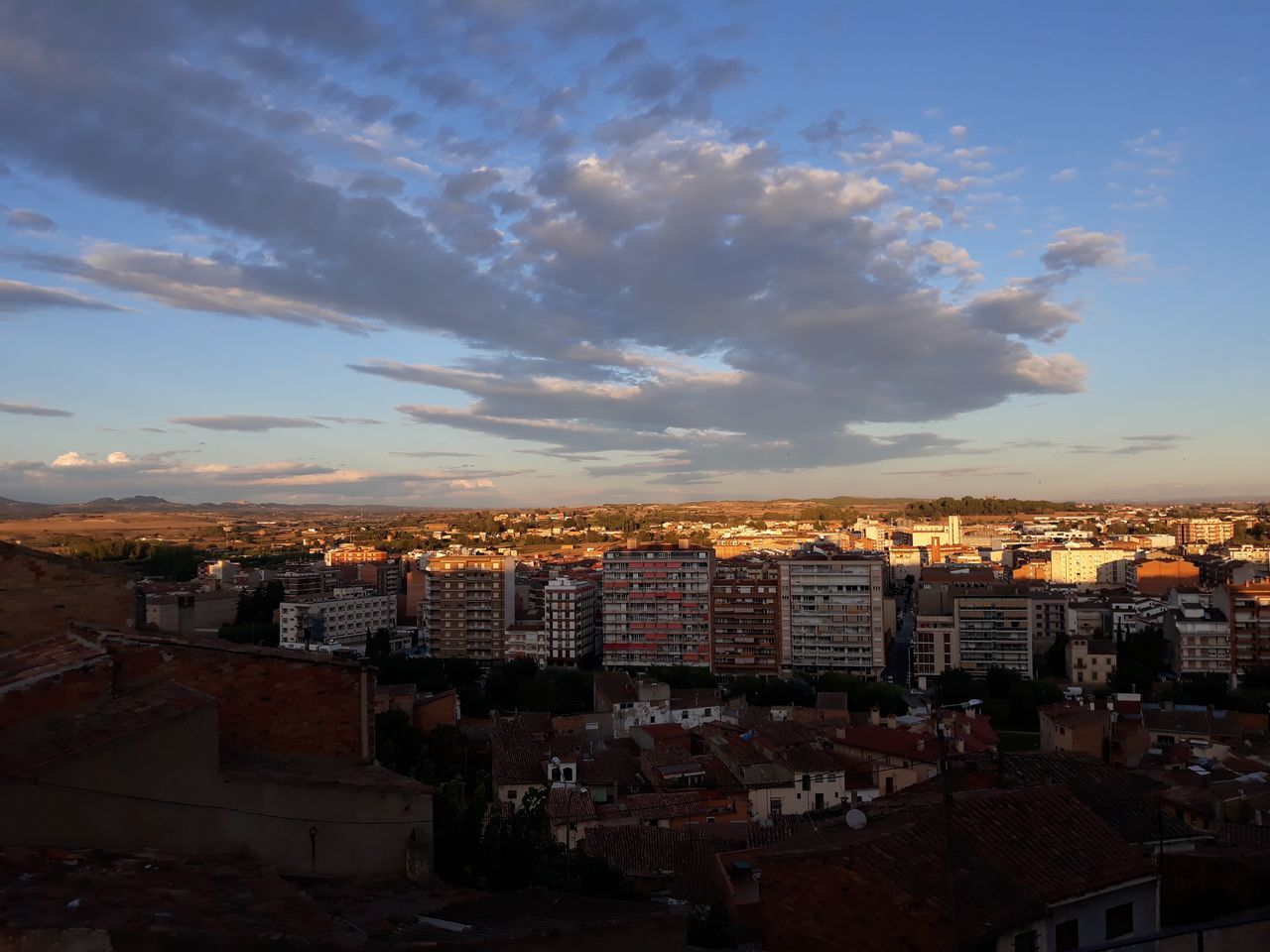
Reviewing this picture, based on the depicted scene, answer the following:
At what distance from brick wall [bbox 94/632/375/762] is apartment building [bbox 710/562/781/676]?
36508 millimetres

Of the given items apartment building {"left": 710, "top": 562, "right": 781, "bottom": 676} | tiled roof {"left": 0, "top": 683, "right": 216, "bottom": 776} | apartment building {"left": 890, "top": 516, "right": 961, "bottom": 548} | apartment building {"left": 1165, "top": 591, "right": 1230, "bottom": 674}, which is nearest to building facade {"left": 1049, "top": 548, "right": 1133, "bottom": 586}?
apartment building {"left": 890, "top": 516, "right": 961, "bottom": 548}

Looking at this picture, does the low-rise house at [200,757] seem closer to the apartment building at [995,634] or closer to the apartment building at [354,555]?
the apartment building at [995,634]

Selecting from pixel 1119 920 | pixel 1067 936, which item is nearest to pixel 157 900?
pixel 1067 936

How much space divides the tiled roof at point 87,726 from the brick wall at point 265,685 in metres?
0.46

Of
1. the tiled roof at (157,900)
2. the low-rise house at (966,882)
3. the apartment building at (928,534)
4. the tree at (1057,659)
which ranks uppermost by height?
the tiled roof at (157,900)

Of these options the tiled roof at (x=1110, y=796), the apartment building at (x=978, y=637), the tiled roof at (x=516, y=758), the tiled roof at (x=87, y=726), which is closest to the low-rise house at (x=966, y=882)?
the tiled roof at (x=1110, y=796)

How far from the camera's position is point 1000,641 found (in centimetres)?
3847

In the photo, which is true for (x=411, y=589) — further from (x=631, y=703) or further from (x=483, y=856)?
(x=483, y=856)

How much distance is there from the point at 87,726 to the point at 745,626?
126ft

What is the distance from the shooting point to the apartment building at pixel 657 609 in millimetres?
42062

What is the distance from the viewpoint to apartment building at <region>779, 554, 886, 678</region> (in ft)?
131

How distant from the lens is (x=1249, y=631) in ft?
116

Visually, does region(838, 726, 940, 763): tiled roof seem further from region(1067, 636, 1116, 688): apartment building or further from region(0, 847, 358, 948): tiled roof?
region(1067, 636, 1116, 688): apartment building

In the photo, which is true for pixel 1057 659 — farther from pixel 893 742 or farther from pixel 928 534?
pixel 928 534
